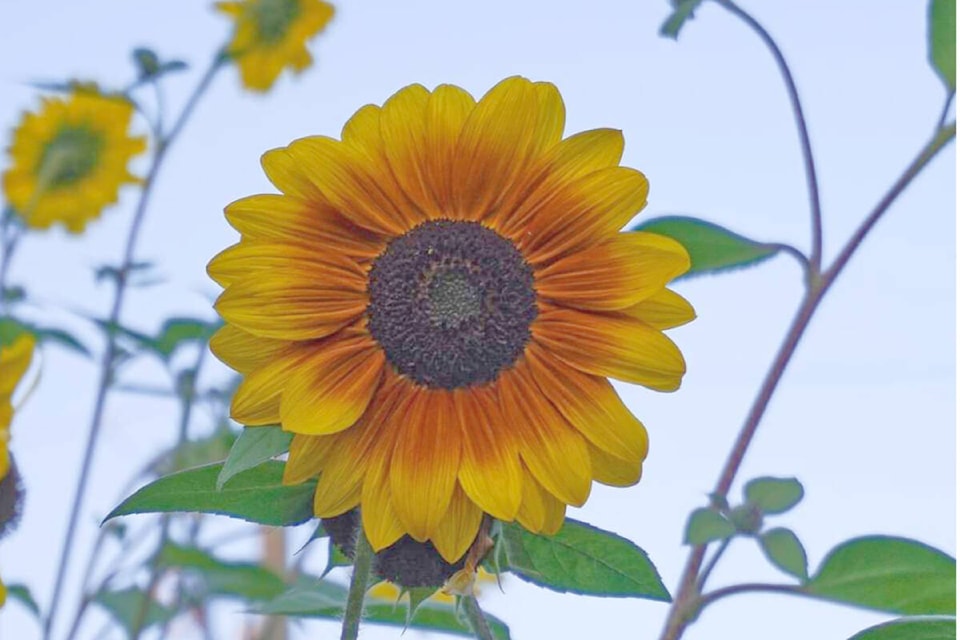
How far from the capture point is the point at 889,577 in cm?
65

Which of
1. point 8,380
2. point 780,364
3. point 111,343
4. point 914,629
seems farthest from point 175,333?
point 914,629

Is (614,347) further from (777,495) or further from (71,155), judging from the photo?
(71,155)

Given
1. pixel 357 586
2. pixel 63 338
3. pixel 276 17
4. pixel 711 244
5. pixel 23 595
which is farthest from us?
pixel 276 17

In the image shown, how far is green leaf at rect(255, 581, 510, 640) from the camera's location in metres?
0.70

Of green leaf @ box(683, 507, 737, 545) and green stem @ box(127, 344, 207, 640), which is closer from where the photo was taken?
green leaf @ box(683, 507, 737, 545)

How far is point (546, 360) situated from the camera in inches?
22.5

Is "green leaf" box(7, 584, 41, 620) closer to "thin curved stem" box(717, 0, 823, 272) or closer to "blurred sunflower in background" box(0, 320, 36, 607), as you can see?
"blurred sunflower in background" box(0, 320, 36, 607)

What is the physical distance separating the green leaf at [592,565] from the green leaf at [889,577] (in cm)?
13

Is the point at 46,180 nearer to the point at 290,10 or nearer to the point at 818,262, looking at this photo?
the point at 290,10

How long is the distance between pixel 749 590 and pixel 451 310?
0.76ft

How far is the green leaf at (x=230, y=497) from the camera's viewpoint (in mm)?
558

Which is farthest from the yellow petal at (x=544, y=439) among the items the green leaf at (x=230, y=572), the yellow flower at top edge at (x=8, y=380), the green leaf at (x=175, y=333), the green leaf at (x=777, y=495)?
the green leaf at (x=175, y=333)

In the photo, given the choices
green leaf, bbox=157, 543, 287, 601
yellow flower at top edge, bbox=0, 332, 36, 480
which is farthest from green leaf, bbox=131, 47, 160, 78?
yellow flower at top edge, bbox=0, 332, 36, 480

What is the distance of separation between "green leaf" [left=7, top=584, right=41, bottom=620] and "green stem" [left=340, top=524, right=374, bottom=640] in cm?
68
